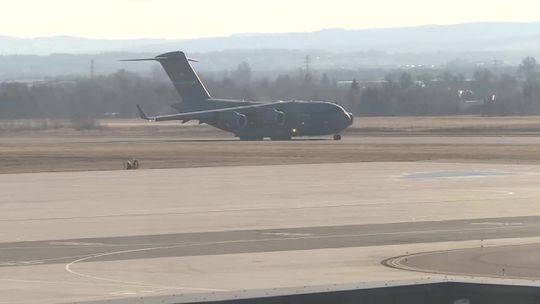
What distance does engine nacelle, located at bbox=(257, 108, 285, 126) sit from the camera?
10362cm

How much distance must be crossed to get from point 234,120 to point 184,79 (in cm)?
830

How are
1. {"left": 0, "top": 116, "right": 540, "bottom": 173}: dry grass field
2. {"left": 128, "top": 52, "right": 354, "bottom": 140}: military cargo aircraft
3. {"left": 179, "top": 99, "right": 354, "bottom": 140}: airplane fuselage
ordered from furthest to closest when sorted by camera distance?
1. {"left": 128, "top": 52, "right": 354, "bottom": 140}: military cargo aircraft
2. {"left": 179, "top": 99, "right": 354, "bottom": 140}: airplane fuselage
3. {"left": 0, "top": 116, "right": 540, "bottom": 173}: dry grass field

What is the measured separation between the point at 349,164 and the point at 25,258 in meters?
39.0

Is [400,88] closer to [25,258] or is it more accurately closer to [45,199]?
[45,199]

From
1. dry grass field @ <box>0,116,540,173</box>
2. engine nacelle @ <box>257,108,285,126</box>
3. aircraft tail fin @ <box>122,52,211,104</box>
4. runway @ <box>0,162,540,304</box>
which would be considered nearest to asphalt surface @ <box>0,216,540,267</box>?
runway @ <box>0,162,540,304</box>

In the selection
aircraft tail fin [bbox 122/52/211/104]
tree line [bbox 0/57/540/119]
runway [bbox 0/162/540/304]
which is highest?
aircraft tail fin [bbox 122/52/211/104]

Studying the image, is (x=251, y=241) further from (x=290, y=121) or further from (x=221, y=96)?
(x=221, y=96)

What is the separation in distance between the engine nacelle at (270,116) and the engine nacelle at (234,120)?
4.22ft

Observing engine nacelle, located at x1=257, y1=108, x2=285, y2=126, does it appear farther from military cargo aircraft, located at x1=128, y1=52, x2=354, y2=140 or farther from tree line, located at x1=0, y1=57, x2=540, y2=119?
tree line, located at x1=0, y1=57, x2=540, y2=119

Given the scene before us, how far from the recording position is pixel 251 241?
104 ft

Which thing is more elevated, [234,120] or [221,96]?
[234,120]

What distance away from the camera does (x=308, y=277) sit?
2450cm

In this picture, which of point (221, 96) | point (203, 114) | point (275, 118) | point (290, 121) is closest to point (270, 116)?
point (275, 118)

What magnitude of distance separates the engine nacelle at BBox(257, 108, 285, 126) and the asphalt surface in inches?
2658
